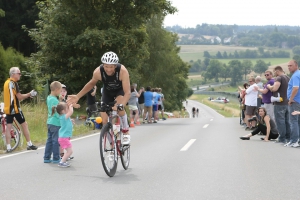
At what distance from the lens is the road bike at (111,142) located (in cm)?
825

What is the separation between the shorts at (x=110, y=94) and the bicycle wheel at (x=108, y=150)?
63 centimetres

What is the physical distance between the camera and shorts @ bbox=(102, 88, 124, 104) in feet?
29.2

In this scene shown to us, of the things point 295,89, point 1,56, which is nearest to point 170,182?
point 295,89

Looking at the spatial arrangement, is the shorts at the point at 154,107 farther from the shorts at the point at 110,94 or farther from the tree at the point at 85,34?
the shorts at the point at 110,94

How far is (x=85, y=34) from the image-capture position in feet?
95.5

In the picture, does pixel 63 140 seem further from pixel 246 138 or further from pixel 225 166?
pixel 246 138

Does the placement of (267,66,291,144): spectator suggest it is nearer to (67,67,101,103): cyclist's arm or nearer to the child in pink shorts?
the child in pink shorts

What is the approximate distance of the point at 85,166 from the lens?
977 cm

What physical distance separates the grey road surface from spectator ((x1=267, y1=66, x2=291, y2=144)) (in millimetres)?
1476

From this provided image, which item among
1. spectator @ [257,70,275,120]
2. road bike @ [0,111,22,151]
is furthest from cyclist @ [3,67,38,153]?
spectator @ [257,70,275,120]

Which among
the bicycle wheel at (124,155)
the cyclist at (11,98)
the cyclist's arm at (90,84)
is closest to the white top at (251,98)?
the cyclist at (11,98)

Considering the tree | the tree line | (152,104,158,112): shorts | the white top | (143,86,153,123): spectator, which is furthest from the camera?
the tree

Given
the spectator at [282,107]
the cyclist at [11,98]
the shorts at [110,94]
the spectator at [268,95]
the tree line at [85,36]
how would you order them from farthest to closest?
the tree line at [85,36] < the spectator at [268,95] < the spectator at [282,107] < the cyclist at [11,98] < the shorts at [110,94]

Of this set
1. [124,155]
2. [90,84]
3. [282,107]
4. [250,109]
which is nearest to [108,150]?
[124,155]
